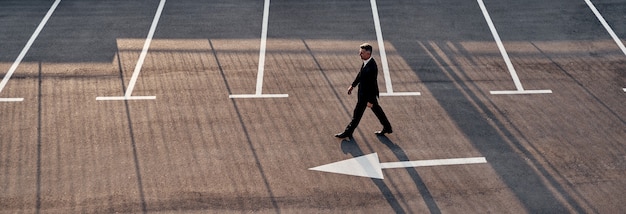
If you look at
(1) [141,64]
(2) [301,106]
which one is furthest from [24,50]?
(2) [301,106]

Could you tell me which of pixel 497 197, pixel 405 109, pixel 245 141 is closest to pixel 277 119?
pixel 245 141

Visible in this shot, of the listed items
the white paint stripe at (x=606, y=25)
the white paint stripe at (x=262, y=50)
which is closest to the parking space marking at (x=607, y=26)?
the white paint stripe at (x=606, y=25)

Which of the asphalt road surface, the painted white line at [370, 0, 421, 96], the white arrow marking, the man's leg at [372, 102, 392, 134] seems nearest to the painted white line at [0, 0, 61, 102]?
the asphalt road surface

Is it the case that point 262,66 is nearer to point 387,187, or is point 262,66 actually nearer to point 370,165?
point 370,165

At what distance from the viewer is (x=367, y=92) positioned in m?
9.64

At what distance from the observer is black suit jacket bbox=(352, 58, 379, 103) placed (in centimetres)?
948

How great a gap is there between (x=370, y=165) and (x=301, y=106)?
205 centimetres

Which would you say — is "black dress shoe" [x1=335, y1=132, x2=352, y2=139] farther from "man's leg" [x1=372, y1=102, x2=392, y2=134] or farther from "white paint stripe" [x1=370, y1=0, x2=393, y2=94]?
"white paint stripe" [x1=370, y1=0, x2=393, y2=94]

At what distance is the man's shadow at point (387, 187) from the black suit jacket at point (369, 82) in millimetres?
850

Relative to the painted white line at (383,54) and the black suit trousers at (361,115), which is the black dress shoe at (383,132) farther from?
the painted white line at (383,54)

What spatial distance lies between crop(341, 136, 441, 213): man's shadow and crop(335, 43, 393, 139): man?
0.57 ft

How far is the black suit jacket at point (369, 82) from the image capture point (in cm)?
948

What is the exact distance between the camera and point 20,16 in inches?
559

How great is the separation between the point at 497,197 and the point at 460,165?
0.86 metres
